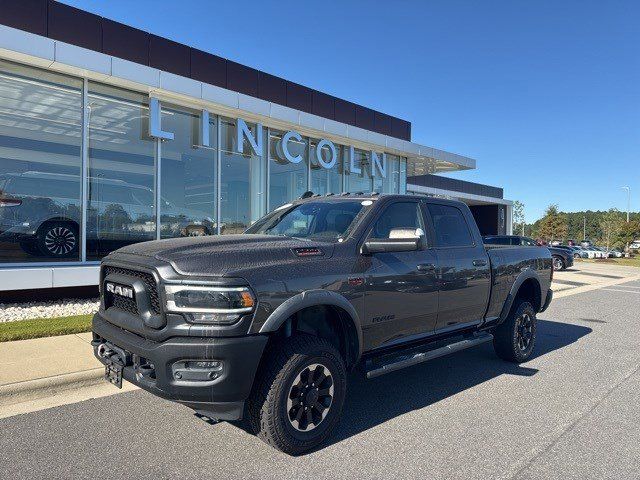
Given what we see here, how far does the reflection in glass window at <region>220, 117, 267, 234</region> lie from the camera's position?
1209cm

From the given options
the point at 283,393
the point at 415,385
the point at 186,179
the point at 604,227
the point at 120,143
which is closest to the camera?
the point at 283,393

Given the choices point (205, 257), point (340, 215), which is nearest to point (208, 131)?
point (340, 215)

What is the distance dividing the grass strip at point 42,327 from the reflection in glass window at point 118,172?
8.94 ft

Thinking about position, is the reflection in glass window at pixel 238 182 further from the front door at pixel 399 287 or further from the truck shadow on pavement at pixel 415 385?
the front door at pixel 399 287

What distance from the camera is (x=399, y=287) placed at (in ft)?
13.8

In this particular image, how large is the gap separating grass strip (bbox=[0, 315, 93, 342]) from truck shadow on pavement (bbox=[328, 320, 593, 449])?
403 centimetres

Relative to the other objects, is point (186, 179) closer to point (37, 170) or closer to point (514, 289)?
point (37, 170)

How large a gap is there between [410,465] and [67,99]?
9.66 meters

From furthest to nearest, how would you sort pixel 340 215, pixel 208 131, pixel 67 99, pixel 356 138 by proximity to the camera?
1. pixel 356 138
2. pixel 208 131
3. pixel 67 99
4. pixel 340 215

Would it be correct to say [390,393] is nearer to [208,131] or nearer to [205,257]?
[205,257]

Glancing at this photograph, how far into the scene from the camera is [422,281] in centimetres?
446

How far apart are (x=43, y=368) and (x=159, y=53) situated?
28.9 feet

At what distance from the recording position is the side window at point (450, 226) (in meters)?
5.00

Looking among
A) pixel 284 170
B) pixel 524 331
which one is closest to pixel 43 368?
pixel 524 331
